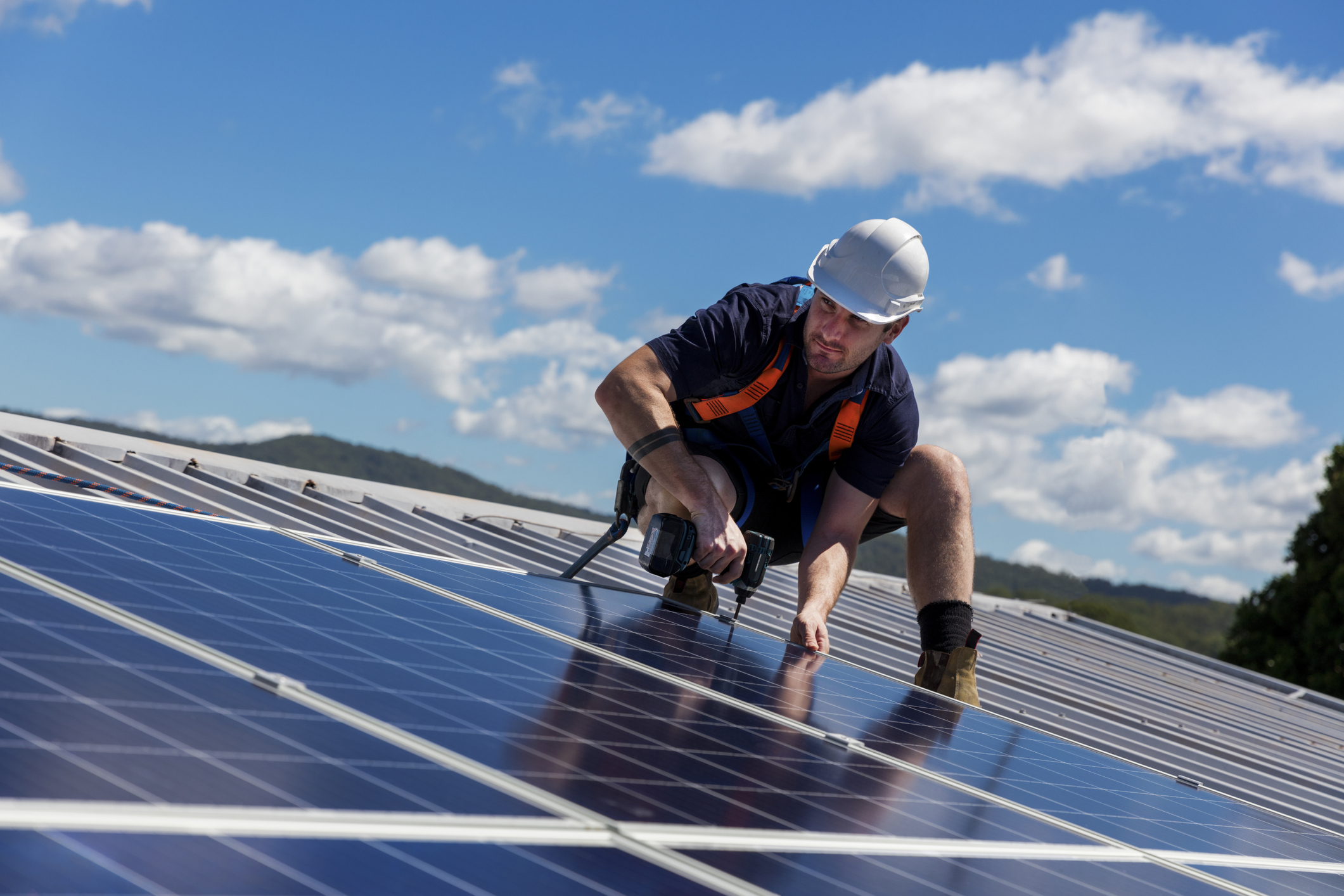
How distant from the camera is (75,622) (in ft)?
7.41

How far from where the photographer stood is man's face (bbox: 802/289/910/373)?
19.3 ft

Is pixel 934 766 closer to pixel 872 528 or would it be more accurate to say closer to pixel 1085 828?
pixel 1085 828

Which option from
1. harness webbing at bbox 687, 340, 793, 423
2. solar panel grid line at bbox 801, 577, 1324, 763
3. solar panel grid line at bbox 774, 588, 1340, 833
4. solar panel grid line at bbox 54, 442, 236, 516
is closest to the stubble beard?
harness webbing at bbox 687, 340, 793, 423

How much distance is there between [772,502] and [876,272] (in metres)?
1.59

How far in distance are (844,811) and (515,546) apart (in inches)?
261

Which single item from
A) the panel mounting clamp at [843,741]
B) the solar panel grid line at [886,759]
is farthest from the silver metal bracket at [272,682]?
the panel mounting clamp at [843,741]

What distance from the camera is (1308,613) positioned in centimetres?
2820

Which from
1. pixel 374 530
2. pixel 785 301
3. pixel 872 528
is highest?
pixel 785 301

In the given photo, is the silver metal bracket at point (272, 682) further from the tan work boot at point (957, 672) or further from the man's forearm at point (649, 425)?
the tan work boot at point (957, 672)

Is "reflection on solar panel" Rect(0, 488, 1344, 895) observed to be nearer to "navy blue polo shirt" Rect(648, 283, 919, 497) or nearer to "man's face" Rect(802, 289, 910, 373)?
"navy blue polo shirt" Rect(648, 283, 919, 497)

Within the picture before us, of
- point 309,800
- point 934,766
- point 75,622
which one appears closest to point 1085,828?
point 934,766

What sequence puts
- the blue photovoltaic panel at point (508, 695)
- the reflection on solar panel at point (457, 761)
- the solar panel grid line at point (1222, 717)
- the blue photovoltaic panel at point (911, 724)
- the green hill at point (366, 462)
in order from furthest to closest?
the green hill at point (366, 462), the solar panel grid line at point (1222, 717), the blue photovoltaic panel at point (911, 724), the blue photovoltaic panel at point (508, 695), the reflection on solar panel at point (457, 761)

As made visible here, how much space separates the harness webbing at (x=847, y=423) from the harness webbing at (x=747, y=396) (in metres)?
0.40

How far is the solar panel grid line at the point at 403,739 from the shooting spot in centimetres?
181
